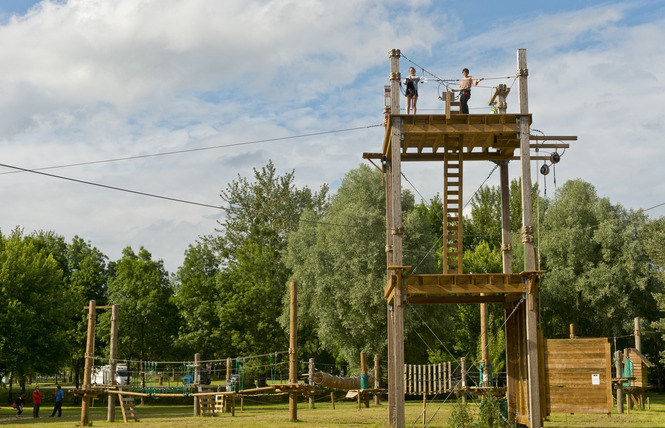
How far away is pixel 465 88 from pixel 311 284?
29.4m

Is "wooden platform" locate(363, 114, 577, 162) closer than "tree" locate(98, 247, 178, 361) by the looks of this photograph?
Yes

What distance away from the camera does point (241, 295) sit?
2195 inches

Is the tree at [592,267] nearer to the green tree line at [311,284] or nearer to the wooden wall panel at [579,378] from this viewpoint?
the green tree line at [311,284]

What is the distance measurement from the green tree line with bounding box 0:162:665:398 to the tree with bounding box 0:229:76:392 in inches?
3.3

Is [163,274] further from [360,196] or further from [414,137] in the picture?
[414,137]

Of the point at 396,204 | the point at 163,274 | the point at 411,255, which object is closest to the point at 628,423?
the point at 396,204

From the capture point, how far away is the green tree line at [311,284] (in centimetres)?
4594

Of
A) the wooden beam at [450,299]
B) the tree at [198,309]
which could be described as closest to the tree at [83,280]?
the tree at [198,309]

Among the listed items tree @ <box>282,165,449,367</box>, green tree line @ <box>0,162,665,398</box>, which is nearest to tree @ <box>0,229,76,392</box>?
green tree line @ <box>0,162,665,398</box>

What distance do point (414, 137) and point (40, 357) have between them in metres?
32.7

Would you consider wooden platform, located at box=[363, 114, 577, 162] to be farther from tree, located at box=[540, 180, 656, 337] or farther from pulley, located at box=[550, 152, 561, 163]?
tree, located at box=[540, 180, 656, 337]

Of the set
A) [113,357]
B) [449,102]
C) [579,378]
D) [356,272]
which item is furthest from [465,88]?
[356,272]

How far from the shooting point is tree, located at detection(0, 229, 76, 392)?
44.1m

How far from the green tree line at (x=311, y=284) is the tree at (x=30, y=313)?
83 millimetres
